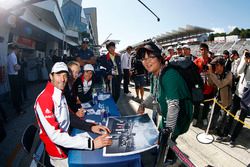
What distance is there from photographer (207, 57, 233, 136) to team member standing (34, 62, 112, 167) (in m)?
3.00

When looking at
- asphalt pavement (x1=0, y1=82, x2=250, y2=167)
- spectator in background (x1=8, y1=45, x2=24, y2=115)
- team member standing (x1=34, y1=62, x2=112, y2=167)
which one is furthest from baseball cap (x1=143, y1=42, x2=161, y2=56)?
spectator in background (x1=8, y1=45, x2=24, y2=115)

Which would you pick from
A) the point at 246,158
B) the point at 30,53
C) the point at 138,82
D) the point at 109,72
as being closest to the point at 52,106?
the point at 246,158

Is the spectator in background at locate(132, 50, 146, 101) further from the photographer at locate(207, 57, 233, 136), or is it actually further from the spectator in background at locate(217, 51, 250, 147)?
the spectator in background at locate(217, 51, 250, 147)

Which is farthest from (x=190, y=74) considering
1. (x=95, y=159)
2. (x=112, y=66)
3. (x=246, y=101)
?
(x=112, y=66)

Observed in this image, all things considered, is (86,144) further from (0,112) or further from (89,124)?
(0,112)

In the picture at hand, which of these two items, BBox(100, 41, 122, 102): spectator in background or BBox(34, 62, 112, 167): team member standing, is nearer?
BBox(34, 62, 112, 167): team member standing

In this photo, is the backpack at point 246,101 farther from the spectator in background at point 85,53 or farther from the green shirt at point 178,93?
the spectator in background at point 85,53

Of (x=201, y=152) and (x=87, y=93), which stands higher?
(x=87, y=93)

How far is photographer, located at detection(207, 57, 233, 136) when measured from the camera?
13.1 feet

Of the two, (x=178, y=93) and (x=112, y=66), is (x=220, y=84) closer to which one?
(x=178, y=93)

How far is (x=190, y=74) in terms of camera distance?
1777 mm

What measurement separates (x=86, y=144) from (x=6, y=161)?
2297 millimetres

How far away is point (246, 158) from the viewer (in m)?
3.51

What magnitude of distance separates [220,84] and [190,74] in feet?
8.64
